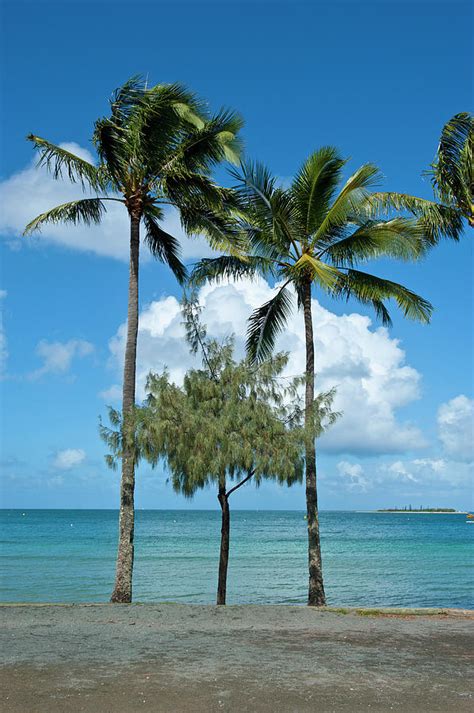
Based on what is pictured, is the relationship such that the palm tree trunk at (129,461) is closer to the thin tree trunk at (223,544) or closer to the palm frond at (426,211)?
the thin tree trunk at (223,544)

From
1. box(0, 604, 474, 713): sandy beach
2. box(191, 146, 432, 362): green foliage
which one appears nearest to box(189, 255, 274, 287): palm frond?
box(191, 146, 432, 362): green foliage

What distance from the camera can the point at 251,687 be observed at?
27.3 ft

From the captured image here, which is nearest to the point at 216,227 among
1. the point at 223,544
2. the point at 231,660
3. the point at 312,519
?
the point at 312,519

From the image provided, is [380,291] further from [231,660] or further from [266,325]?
[231,660]

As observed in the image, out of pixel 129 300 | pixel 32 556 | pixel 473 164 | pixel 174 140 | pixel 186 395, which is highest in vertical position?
pixel 174 140

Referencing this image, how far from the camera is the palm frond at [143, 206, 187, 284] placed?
19.3 m

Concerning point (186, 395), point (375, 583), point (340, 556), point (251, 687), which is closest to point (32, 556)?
point (340, 556)

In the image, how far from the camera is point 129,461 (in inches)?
656

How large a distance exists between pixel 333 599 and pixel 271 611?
16.0 metres

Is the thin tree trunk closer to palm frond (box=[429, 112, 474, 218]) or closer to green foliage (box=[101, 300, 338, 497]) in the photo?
green foliage (box=[101, 300, 338, 497])

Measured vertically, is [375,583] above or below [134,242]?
below

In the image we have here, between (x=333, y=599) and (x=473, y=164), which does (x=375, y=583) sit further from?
(x=473, y=164)

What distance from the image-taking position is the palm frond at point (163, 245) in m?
19.3

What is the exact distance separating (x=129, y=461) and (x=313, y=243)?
7214mm
